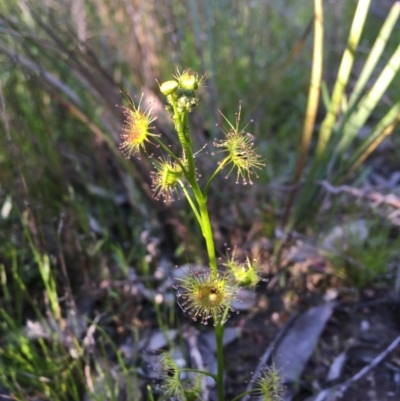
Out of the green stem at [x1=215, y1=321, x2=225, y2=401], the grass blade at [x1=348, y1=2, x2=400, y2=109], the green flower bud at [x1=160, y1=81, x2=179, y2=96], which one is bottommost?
the green stem at [x1=215, y1=321, x2=225, y2=401]

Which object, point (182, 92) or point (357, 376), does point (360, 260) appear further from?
point (182, 92)

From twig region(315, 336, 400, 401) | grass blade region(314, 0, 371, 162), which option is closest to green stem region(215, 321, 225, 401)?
twig region(315, 336, 400, 401)

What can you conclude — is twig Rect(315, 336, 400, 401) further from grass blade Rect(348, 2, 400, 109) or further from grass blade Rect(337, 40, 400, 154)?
grass blade Rect(348, 2, 400, 109)

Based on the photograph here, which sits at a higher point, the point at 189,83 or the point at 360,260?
the point at 360,260

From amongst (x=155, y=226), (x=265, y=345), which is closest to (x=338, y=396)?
(x=265, y=345)

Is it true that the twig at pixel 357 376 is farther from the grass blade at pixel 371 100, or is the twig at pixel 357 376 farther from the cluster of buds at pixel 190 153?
the grass blade at pixel 371 100

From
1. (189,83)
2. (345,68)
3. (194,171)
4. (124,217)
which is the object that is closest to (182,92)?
(189,83)

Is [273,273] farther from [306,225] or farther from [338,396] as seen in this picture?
[338,396]
